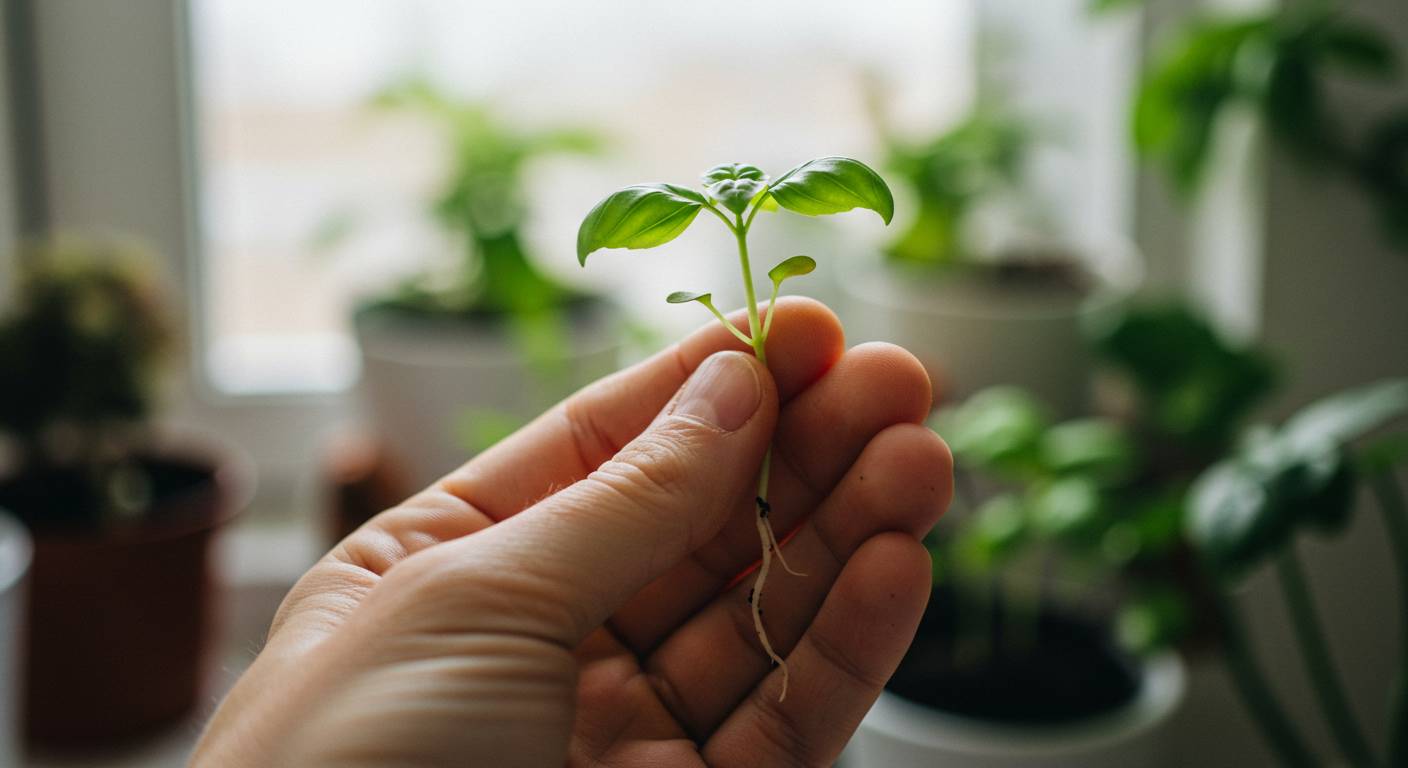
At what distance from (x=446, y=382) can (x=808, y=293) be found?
1.61 ft

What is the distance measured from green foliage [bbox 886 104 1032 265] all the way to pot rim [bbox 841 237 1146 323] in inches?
2.5

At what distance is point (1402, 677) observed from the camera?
100 centimetres

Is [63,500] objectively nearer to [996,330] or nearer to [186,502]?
[186,502]

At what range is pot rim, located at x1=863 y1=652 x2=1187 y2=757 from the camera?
1008 millimetres

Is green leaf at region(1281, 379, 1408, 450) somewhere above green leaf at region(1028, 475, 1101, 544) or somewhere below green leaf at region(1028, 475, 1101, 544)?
above

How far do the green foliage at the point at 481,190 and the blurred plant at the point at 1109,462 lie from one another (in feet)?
1.57

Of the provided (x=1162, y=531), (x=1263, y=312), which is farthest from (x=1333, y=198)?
(x=1162, y=531)

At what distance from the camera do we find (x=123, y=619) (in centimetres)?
132

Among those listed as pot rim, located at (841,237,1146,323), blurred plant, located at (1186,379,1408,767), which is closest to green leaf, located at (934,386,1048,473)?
blurred plant, located at (1186,379,1408,767)

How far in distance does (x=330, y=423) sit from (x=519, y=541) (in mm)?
1240

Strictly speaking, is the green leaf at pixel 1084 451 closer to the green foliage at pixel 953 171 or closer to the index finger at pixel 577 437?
the green foliage at pixel 953 171

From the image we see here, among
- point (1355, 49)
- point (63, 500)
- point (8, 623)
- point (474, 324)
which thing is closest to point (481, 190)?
point (474, 324)

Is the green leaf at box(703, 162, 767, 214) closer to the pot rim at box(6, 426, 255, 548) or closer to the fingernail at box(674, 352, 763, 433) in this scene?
the fingernail at box(674, 352, 763, 433)

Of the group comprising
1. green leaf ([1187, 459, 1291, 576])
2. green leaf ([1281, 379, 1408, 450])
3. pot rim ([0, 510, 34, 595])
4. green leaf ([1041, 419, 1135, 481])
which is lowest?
pot rim ([0, 510, 34, 595])
